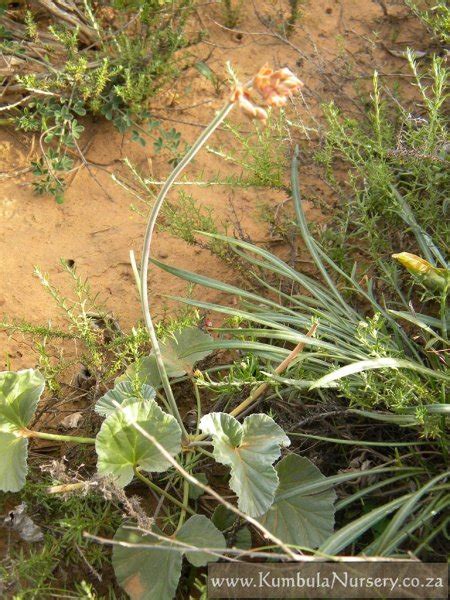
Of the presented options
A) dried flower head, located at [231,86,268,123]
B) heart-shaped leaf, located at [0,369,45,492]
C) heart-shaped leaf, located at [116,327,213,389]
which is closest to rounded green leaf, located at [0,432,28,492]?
heart-shaped leaf, located at [0,369,45,492]

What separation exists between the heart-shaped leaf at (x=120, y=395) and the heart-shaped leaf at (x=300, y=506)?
382 mm

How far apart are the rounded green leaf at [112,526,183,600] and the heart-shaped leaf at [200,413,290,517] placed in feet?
0.71

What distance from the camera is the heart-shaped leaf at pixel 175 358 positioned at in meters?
1.95

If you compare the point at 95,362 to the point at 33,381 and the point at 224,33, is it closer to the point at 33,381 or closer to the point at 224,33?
the point at 33,381

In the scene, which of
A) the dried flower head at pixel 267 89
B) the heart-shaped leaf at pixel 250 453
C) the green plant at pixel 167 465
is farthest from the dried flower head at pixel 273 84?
the heart-shaped leaf at pixel 250 453

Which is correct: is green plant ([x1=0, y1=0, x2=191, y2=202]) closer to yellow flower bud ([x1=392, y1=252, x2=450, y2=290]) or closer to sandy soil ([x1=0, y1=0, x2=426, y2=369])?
sandy soil ([x1=0, y1=0, x2=426, y2=369])

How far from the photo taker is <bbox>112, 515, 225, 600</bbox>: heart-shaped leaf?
1598 mm

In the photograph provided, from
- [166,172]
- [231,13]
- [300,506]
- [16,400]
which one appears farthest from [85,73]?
[300,506]

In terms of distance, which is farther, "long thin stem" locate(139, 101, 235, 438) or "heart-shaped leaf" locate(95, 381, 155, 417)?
"heart-shaped leaf" locate(95, 381, 155, 417)

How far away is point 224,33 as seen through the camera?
10.4 feet

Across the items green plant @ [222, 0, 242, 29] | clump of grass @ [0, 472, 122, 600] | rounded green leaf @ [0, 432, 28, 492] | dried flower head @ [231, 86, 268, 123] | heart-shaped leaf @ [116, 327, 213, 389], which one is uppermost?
dried flower head @ [231, 86, 268, 123]

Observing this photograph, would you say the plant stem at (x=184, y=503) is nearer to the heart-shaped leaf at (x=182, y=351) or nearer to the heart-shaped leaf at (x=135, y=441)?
the heart-shaped leaf at (x=135, y=441)

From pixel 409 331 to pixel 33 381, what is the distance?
114 cm

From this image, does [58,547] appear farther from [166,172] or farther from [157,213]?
[166,172]
